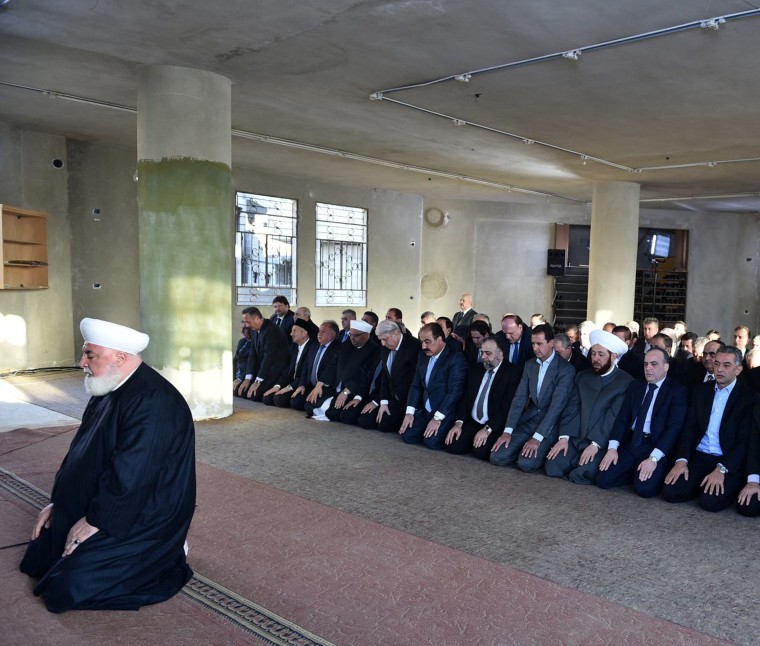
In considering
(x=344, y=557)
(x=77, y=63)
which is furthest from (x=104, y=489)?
(x=77, y=63)

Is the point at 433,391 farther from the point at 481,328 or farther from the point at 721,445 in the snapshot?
the point at 721,445

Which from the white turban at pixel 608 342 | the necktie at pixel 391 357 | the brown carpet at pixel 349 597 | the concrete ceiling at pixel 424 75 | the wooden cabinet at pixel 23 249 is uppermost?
the concrete ceiling at pixel 424 75

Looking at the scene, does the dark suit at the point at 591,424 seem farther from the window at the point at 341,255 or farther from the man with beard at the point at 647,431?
the window at the point at 341,255

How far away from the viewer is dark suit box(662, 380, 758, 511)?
4379 mm

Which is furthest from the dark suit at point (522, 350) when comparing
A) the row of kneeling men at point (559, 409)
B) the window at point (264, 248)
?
the window at point (264, 248)

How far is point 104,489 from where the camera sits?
2863mm

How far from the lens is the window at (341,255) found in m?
13.5

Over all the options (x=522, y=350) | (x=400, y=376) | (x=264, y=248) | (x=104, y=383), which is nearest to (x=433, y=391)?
(x=400, y=376)

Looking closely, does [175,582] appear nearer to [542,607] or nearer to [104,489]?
[104,489]

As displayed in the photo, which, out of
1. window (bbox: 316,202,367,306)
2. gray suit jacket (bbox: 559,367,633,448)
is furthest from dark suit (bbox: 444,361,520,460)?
window (bbox: 316,202,367,306)

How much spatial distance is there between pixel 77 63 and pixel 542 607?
624 cm

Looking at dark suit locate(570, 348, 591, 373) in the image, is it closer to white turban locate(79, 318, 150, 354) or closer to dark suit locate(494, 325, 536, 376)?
dark suit locate(494, 325, 536, 376)

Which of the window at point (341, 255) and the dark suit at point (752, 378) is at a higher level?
the window at point (341, 255)

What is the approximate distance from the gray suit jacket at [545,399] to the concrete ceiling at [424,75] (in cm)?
265
